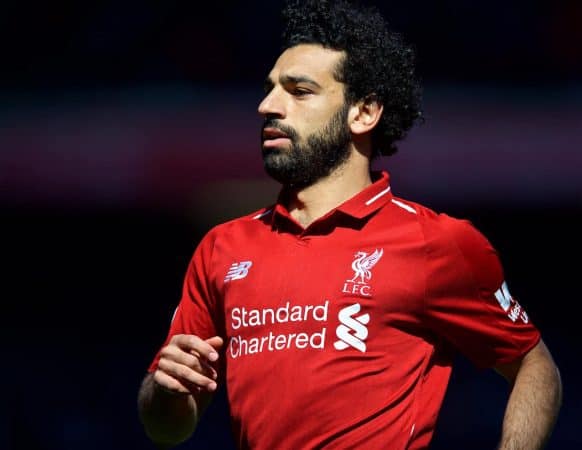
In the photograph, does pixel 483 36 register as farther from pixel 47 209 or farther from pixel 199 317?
pixel 199 317

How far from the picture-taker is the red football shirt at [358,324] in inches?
102

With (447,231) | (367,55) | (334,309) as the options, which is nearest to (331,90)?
(367,55)

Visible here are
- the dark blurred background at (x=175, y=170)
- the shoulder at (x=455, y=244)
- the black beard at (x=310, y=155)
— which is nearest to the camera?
the shoulder at (x=455, y=244)

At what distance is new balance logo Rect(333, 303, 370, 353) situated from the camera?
103 inches

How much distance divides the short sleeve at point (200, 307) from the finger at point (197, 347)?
358 millimetres

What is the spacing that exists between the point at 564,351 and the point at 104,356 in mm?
2126

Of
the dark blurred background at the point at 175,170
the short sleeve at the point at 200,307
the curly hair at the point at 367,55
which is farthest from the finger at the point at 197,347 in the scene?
the dark blurred background at the point at 175,170

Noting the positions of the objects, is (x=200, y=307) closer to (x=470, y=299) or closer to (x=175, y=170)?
(x=470, y=299)

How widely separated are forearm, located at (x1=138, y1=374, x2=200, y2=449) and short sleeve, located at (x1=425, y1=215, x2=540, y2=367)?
0.63m

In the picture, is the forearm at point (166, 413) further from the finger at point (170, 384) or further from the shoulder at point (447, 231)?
the shoulder at point (447, 231)

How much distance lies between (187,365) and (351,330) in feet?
1.27

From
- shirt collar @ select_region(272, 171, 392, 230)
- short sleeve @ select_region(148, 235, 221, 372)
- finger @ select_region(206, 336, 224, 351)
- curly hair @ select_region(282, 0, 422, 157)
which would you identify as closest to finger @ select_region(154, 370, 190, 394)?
finger @ select_region(206, 336, 224, 351)

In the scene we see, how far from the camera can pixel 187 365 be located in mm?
2508

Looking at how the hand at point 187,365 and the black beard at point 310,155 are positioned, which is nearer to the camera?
the hand at point 187,365
